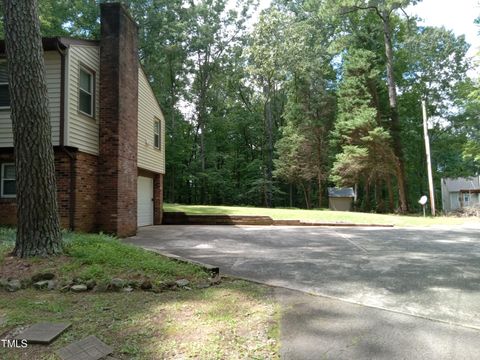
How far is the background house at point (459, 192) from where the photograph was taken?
33.9 metres

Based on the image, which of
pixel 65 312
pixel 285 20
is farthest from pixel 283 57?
pixel 65 312

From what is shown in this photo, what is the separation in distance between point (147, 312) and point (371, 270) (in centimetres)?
369

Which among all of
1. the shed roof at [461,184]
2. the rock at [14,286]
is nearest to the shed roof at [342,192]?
the shed roof at [461,184]

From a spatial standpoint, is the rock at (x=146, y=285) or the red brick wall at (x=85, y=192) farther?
the red brick wall at (x=85, y=192)

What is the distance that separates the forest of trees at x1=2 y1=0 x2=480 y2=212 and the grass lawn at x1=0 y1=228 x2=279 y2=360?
63.2ft

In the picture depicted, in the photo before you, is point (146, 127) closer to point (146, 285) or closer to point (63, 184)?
point (63, 184)

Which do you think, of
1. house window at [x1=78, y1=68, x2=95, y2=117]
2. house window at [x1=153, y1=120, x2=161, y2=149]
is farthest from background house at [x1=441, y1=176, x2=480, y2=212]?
house window at [x1=78, y1=68, x2=95, y2=117]

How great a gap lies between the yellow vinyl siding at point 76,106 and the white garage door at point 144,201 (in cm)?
339

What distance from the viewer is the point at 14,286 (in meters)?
4.29

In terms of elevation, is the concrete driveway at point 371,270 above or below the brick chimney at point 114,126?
below

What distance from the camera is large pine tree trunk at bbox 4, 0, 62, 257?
525 centimetres

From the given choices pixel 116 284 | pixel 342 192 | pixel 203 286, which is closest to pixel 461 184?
pixel 342 192

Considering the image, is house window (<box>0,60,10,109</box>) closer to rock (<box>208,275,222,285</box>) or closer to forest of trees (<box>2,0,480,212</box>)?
rock (<box>208,275,222,285</box>)

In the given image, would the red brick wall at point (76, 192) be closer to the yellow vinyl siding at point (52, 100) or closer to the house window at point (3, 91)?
the yellow vinyl siding at point (52, 100)
